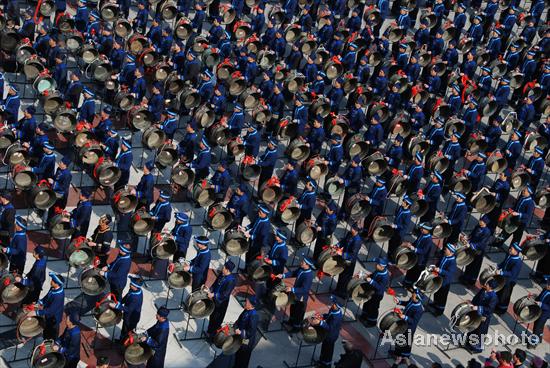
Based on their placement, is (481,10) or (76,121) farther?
(481,10)

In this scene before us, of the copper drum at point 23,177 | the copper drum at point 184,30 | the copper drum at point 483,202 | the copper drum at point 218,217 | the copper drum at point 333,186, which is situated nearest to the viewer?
the copper drum at point 23,177

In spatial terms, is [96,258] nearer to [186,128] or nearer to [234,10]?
[186,128]

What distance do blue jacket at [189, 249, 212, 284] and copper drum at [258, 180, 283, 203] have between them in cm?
312

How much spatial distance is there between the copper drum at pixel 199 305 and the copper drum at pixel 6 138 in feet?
19.0

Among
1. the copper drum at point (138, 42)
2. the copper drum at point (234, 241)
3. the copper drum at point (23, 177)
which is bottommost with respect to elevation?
the copper drum at point (234, 241)

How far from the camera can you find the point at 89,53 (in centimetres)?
3148

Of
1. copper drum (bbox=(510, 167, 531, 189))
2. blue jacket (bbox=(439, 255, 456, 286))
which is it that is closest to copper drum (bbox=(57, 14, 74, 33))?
blue jacket (bbox=(439, 255, 456, 286))

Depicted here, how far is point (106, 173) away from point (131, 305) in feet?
13.1

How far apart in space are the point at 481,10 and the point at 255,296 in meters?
17.7

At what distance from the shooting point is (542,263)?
3025 cm

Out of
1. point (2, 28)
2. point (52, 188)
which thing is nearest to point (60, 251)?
point (52, 188)

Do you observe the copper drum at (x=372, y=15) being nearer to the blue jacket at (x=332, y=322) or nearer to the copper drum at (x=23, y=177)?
the copper drum at (x=23, y=177)

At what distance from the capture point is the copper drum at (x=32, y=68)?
100.0 feet

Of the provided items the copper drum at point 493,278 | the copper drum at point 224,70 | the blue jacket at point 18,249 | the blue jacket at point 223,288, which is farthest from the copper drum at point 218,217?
the copper drum at point 224,70
